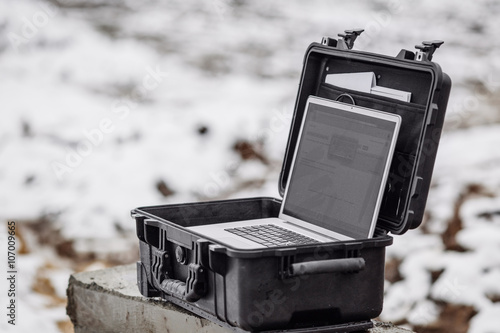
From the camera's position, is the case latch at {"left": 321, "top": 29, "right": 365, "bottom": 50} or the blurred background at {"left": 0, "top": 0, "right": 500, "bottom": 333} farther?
the blurred background at {"left": 0, "top": 0, "right": 500, "bottom": 333}

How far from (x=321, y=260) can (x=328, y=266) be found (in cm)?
3

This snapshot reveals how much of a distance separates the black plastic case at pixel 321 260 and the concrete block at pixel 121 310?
8cm

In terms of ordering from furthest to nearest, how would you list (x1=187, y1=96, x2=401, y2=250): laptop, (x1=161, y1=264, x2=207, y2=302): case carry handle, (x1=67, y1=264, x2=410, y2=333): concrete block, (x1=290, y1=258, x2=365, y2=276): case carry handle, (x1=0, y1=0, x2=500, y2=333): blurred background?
(x1=0, y1=0, x2=500, y2=333): blurred background < (x1=67, y1=264, x2=410, y2=333): concrete block < (x1=187, y1=96, x2=401, y2=250): laptop < (x1=161, y1=264, x2=207, y2=302): case carry handle < (x1=290, y1=258, x2=365, y2=276): case carry handle

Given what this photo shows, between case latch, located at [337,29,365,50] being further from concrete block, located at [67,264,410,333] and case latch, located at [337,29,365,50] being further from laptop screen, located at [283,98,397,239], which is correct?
concrete block, located at [67,264,410,333]

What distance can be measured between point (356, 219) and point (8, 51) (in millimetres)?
4098

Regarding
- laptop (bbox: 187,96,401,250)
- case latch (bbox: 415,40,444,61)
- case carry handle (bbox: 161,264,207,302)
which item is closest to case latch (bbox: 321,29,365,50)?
laptop (bbox: 187,96,401,250)

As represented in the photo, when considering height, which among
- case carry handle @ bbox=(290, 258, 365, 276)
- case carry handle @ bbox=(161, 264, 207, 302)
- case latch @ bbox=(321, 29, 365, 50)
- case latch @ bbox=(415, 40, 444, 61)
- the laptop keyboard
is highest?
case latch @ bbox=(321, 29, 365, 50)

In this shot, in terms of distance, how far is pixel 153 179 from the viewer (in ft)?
14.5

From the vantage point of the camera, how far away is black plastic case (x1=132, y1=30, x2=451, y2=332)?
210 centimetres

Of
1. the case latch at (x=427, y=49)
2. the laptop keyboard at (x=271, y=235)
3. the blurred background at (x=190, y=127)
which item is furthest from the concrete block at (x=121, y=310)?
the case latch at (x=427, y=49)

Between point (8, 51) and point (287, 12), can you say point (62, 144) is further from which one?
point (287, 12)

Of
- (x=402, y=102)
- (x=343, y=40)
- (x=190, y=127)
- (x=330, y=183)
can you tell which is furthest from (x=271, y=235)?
(x=190, y=127)

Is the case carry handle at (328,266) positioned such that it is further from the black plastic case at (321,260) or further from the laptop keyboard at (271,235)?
the laptop keyboard at (271,235)

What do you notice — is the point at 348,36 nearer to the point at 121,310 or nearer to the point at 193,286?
the point at 193,286
